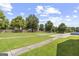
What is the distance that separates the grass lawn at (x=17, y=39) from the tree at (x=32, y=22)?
0.21ft

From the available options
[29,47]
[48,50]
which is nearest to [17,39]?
[29,47]

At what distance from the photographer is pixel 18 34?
8.14 feet

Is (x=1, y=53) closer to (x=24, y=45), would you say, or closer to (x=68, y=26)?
(x=24, y=45)

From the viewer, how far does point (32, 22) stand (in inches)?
98.2

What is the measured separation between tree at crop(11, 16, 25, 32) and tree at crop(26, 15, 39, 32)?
5 centimetres

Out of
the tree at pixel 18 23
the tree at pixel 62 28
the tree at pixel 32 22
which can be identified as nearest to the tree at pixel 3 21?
the tree at pixel 18 23

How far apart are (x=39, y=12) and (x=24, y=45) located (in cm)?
39

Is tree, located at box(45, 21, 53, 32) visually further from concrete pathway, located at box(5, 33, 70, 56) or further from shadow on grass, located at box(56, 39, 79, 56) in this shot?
shadow on grass, located at box(56, 39, 79, 56)

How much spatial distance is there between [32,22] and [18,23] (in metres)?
0.15

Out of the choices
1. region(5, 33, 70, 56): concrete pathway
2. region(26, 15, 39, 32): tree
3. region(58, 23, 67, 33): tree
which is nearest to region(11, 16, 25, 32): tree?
region(26, 15, 39, 32): tree

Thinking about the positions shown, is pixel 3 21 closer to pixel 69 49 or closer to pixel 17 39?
pixel 17 39

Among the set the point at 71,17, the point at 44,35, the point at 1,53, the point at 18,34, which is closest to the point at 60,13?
the point at 71,17

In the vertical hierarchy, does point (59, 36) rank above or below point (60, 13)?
below

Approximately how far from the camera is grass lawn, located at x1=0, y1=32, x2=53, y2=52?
2.46 metres
